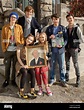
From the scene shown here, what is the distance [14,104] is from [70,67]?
2.11 m

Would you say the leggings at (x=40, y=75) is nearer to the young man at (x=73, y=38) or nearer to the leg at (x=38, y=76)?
the leg at (x=38, y=76)

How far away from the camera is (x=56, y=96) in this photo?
445 centimetres

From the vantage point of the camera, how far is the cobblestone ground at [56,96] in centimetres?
420

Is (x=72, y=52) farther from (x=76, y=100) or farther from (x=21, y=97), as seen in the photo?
(x=21, y=97)

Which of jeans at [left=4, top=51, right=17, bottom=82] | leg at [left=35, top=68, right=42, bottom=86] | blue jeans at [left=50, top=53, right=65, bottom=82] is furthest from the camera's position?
blue jeans at [left=50, top=53, right=65, bottom=82]

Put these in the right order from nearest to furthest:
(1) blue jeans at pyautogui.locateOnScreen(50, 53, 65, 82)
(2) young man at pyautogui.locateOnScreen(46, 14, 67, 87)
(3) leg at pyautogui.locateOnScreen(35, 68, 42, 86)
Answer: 1. (3) leg at pyautogui.locateOnScreen(35, 68, 42, 86)
2. (2) young man at pyautogui.locateOnScreen(46, 14, 67, 87)
3. (1) blue jeans at pyautogui.locateOnScreen(50, 53, 65, 82)

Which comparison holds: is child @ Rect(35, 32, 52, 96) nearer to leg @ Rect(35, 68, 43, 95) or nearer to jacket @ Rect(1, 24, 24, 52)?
leg @ Rect(35, 68, 43, 95)

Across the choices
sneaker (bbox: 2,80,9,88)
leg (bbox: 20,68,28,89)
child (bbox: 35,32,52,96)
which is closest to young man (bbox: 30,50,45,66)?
child (bbox: 35,32,52,96)

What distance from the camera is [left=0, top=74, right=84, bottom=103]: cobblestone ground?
420 centimetres

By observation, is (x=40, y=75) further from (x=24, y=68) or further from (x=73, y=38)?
Answer: (x=73, y=38)

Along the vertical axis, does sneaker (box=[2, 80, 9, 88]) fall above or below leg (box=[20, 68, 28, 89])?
below

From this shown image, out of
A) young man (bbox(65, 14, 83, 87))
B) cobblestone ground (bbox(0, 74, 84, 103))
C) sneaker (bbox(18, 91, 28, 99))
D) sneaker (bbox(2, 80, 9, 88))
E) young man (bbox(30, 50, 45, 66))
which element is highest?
young man (bbox(65, 14, 83, 87))

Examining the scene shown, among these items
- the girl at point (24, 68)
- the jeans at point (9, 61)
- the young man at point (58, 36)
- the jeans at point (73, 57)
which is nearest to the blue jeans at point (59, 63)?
the young man at point (58, 36)

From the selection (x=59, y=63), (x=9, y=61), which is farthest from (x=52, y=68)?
(x=9, y=61)
